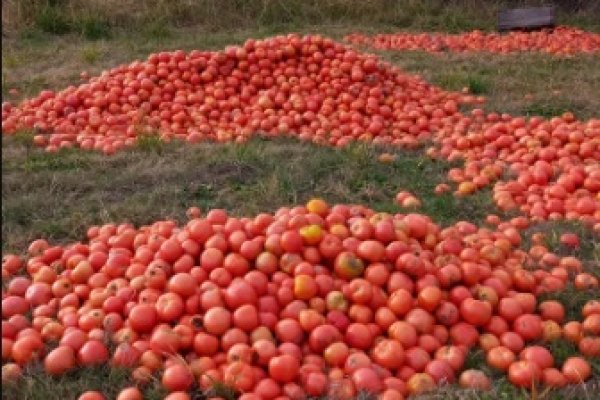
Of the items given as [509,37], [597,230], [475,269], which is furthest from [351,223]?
[509,37]

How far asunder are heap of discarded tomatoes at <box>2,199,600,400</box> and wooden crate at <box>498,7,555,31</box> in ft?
38.2

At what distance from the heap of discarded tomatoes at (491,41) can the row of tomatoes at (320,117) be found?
12.1ft

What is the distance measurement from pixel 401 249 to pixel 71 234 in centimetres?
244

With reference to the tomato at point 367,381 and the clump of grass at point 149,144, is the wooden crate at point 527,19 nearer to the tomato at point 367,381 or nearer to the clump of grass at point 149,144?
the clump of grass at point 149,144

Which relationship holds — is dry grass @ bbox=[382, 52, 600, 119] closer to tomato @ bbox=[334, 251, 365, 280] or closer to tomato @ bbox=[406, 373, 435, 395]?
tomato @ bbox=[334, 251, 365, 280]

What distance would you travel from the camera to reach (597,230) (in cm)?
502

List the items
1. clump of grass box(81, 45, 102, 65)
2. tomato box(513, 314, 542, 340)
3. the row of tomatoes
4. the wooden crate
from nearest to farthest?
tomato box(513, 314, 542, 340), the row of tomatoes, clump of grass box(81, 45, 102, 65), the wooden crate

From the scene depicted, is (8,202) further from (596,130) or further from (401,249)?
(596,130)

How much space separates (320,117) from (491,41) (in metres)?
6.97

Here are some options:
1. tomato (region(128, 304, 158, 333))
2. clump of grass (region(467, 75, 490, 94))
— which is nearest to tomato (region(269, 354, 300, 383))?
tomato (region(128, 304, 158, 333))

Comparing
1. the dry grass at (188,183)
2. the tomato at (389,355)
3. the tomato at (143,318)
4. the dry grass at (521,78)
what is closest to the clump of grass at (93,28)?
the dry grass at (521,78)

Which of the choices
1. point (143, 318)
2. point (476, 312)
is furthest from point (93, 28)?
point (476, 312)

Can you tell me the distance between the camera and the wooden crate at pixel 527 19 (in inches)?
A: 577

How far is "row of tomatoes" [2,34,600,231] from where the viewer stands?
6.02 metres
